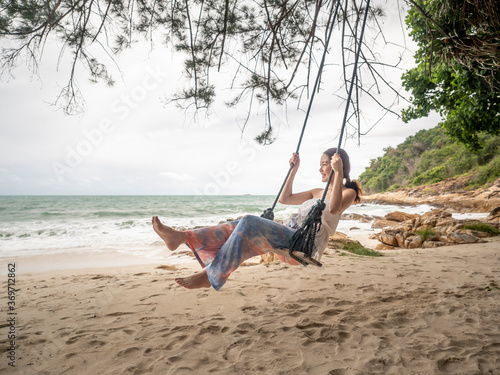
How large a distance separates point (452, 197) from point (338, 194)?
39.3 feet

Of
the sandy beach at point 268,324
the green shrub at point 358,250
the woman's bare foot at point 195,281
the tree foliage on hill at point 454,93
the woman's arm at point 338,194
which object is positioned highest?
the tree foliage on hill at point 454,93

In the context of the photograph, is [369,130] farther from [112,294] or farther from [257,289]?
[112,294]

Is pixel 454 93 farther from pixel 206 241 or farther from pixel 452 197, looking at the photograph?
pixel 452 197

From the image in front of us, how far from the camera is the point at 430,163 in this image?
18906mm

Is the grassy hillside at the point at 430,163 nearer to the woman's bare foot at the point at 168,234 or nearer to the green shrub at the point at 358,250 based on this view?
the green shrub at the point at 358,250

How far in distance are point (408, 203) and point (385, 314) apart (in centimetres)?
1382

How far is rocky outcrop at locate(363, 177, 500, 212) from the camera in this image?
893 cm

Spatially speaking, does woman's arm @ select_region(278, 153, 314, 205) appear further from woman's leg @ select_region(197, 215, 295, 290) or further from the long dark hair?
woman's leg @ select_region(197, 215, 295, 290)

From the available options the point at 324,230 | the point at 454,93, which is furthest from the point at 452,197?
the point at 324,230

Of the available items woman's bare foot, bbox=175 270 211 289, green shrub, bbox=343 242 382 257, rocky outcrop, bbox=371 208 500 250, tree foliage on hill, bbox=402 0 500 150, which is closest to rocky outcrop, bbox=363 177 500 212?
rocky outcrop, bbox=371 208 500 250

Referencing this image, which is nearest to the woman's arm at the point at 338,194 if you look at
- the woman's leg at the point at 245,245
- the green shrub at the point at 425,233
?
the woman's leg at the point at 245,245

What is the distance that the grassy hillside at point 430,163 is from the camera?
13.3 metres

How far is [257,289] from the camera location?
229 cm

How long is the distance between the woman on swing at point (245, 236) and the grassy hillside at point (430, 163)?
10435 millimetres
